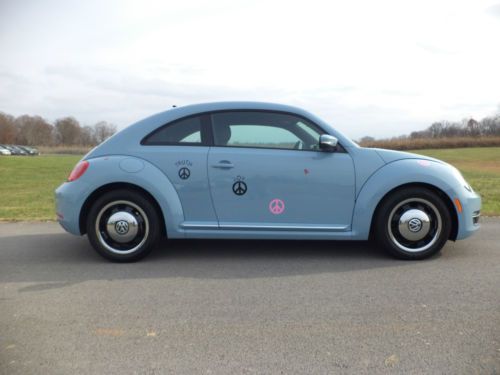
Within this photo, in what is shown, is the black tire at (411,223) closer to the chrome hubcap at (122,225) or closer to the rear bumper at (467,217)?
the rear bumper at (467,217)

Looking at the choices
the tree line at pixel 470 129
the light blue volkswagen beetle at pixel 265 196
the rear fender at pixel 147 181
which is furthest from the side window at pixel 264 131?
the tree line at pixel 470 129

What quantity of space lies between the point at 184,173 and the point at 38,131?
115292 millimetres

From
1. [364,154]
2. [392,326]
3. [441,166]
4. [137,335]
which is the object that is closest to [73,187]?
[137,335]

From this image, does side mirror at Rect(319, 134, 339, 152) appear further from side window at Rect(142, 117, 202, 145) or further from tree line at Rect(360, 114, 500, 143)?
tree line at Rect(360, 114, 500, 143)

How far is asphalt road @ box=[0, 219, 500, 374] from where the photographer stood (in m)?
2.50

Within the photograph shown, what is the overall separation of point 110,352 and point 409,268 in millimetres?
2853

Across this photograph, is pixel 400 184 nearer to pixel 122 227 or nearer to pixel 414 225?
pixel 414 225

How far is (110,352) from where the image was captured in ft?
8.53

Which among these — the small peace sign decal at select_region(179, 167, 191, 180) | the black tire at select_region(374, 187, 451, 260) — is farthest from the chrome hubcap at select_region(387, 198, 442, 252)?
the small peace sign decal at select_region(179, 167, 191, 180)

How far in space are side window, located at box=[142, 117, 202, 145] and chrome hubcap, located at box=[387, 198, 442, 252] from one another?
2.17 m

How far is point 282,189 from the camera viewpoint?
172 inches

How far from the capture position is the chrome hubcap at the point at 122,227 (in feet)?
14.4

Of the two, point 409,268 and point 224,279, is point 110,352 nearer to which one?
point 224,279

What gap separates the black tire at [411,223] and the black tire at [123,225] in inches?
90.8
